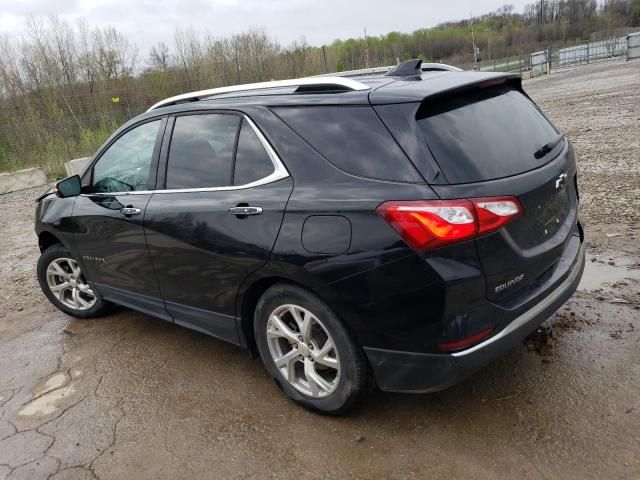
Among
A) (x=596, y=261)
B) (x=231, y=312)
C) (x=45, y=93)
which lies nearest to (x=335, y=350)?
(x=231, y=312)

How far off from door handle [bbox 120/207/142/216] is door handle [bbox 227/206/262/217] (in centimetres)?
94

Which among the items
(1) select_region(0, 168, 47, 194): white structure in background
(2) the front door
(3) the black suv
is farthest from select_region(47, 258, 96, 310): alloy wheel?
(1) select_region(0, 168, 47, 194): white structure in background

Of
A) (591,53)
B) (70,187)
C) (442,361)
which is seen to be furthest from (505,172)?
(591,53)

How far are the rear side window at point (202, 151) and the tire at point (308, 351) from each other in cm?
82

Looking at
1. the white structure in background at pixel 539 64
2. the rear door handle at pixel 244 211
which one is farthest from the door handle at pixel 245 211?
the white structure in background at pixel 539 64

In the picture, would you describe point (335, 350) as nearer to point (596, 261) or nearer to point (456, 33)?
point (596, 261)

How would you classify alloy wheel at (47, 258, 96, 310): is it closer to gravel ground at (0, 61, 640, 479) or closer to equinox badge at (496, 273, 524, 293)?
gravel ground at (0, 61, 640, 479)

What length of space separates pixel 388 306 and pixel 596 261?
2.90m

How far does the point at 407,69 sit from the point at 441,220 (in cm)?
122

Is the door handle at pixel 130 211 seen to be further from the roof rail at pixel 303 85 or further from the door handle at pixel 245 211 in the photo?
the door handle at pixel 245 211

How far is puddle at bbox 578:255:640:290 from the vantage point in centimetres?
415

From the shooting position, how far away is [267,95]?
10.4ft

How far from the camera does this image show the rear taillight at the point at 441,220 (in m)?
2.37

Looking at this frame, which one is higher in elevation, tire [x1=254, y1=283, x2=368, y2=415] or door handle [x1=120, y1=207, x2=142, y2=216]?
door handle [x1=120, y1=207, x2=142, y2=216]
